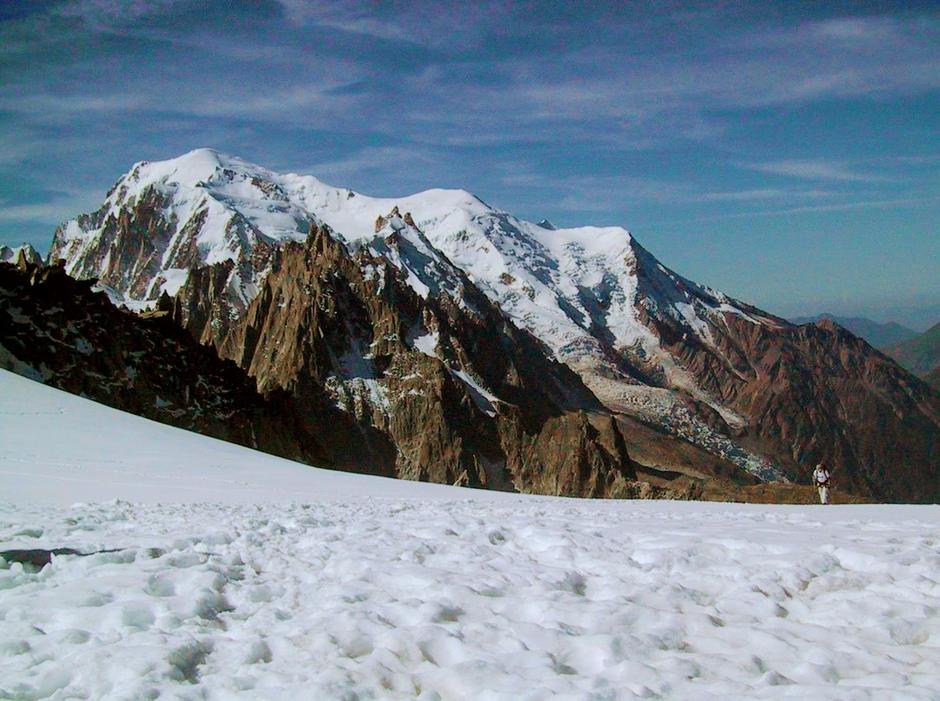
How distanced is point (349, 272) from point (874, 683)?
150270 millimetres

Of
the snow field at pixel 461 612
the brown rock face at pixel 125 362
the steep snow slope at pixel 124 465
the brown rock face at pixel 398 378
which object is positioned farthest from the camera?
the brown rock face at pixel 398 378

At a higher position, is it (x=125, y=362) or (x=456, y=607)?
(x=125, y=362)

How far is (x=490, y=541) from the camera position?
9.59 metres

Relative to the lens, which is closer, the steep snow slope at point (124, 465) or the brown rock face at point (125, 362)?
the steep snow slope at point (124, 465)

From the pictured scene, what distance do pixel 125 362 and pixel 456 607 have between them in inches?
2116

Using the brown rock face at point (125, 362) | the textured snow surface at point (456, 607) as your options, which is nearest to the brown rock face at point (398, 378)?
the brown rock face at point (125, 362)

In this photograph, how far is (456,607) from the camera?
682 centimetres

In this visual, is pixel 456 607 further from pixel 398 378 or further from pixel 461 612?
pixel 398 378

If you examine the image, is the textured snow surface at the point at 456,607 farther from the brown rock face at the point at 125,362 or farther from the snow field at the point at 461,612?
the brown rock face at the point at 125,362

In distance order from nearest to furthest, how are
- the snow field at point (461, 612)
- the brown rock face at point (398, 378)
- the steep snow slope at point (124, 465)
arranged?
the snow field at point (461, 612)
the steep snow slope at point (124, 465)
the brown rock face at point (398, 378)

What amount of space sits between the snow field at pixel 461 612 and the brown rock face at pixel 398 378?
99053 millimetres

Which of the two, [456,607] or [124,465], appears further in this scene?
[124,465]

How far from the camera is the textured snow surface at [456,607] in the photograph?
17.8ft

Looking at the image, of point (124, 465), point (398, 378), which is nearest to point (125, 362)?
point (124, 465)
